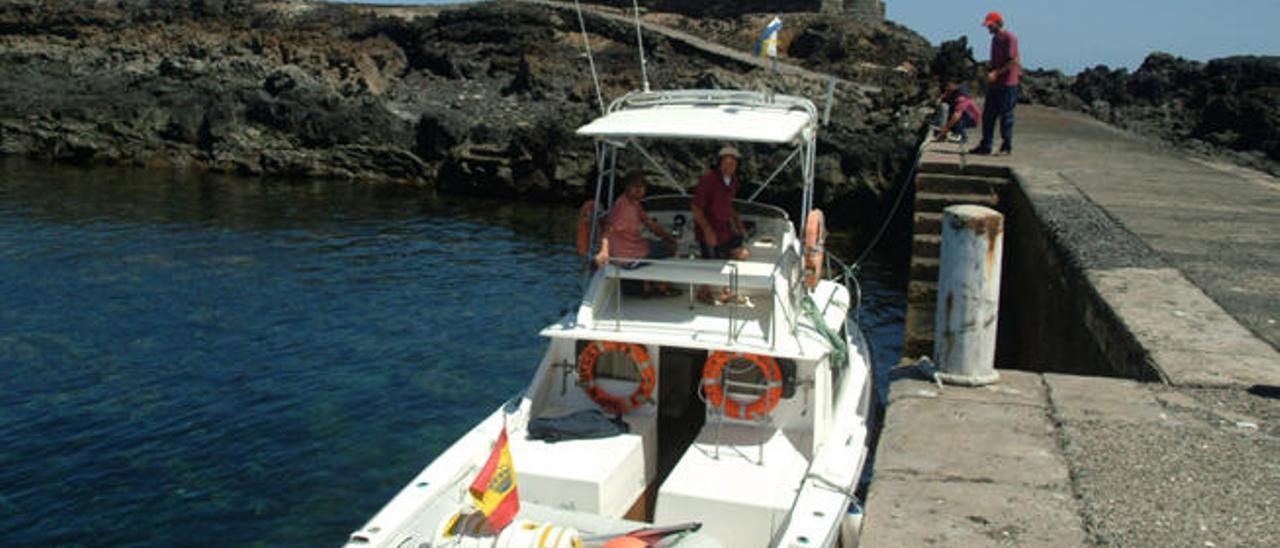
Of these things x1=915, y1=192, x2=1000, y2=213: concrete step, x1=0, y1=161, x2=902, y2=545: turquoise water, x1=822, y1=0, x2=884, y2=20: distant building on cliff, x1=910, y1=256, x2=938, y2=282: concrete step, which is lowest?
x1=0, y1=161, x2=902, y2=545: turquoise water

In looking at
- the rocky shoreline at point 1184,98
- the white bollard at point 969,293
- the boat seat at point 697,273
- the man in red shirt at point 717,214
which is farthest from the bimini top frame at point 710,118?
the rocky shoreline at point 1184,98

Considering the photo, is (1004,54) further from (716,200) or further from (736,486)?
(736,486)

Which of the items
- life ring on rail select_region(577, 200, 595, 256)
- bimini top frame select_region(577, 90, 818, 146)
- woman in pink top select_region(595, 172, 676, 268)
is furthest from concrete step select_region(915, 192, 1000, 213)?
woman in pink top select_region(595, 172, 676, 268)

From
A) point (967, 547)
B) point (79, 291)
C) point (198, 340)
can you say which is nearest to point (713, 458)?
point (967, 547)

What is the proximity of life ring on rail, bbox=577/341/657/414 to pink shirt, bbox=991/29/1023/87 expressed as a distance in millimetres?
9918

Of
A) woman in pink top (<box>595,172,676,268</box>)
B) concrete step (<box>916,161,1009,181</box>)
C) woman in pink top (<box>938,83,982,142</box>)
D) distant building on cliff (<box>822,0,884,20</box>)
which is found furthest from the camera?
distant building on cliff (<box>822,0,884,20</box>)

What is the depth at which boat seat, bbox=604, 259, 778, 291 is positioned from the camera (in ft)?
28.4

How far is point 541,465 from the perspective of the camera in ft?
25.5

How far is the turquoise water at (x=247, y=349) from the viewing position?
34.8 ft

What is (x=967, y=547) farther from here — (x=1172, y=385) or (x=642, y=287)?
(x=642, y=287)

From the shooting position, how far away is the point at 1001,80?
16.7 metres

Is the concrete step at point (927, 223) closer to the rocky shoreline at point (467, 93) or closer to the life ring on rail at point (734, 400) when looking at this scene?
the life ring on rail at point (734, 400)

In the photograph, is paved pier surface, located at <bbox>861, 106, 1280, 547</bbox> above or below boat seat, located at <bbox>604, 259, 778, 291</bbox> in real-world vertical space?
below

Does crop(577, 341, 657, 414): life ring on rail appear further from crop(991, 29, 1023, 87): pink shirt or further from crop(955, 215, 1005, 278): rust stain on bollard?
crop(991, 29, 1023, 87): pink shirt
